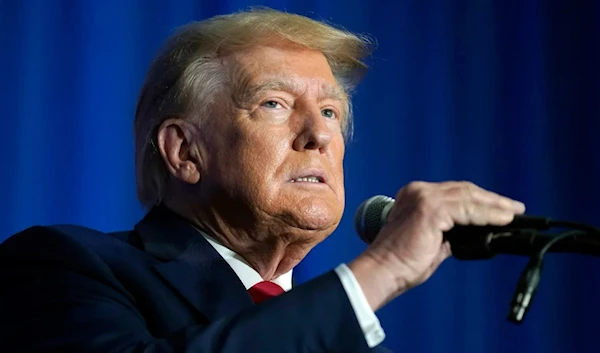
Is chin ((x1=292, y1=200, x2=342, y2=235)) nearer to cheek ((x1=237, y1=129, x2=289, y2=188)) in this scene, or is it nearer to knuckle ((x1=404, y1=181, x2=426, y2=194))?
cheek ((x1=237, y1=129, x2=289, y2=188))

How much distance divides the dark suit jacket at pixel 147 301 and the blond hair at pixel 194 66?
9.2 inches

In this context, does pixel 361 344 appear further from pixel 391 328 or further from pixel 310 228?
pixel 391 328

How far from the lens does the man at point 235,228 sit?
4.49ft

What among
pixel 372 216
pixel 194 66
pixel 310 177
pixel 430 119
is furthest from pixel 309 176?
pixel 430 119

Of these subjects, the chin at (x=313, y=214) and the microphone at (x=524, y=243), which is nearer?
the microphone at (x=524, y=243)

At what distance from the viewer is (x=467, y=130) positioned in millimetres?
3197

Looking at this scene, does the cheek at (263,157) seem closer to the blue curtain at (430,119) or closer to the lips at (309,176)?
the lips at (309,176)

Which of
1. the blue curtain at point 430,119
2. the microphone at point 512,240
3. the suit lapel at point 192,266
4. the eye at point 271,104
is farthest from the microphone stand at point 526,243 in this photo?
the blue curtain at point 430,119

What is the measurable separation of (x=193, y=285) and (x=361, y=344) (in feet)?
1.48

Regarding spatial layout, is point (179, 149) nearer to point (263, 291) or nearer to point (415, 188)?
point (263, 291)

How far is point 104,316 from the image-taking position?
1471 millimetres

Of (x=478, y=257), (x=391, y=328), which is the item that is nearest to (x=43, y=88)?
(x=391, y=328)

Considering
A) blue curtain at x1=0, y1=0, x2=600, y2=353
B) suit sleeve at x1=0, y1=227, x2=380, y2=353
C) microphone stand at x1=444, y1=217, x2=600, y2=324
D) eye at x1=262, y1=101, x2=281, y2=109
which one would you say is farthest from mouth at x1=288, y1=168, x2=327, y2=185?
blue curtain at x1=0, y1=0, x2=600, y2=353

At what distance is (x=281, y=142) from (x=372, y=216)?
1.19ft
